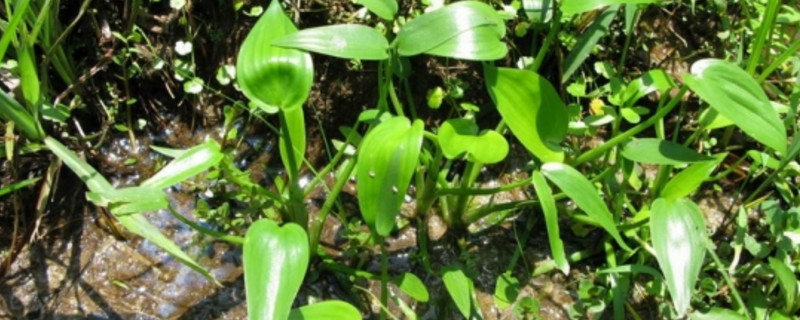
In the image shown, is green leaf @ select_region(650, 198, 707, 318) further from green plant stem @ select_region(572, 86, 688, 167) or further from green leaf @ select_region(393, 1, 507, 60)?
green leaf @ select_region(393, 1, 507, 60)

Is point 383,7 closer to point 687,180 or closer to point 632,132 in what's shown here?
point 632,132

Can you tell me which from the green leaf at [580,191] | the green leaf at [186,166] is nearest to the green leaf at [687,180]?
the green leaf at [580,191]

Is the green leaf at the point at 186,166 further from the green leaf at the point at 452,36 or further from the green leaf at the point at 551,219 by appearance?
the green leaf at the point at 551,219

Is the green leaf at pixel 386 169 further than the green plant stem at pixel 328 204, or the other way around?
the green plant stem at pixel 328 204

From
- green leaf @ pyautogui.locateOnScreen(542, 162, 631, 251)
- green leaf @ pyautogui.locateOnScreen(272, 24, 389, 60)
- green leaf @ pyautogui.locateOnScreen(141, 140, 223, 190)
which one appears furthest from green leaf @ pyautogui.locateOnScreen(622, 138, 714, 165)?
green leaf @ pyautogui.locateOnScreen(141, 140, 223, 190)

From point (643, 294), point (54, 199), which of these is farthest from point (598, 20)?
point (54, 199)

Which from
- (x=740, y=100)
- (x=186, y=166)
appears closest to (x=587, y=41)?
(x=740, y=100)
